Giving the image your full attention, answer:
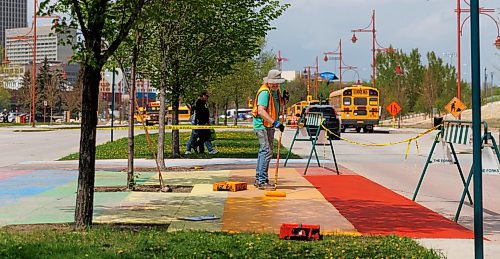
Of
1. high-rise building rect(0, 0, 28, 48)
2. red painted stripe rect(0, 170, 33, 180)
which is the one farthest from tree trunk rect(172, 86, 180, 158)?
high-rise building rect(0, 0, 28, 48)

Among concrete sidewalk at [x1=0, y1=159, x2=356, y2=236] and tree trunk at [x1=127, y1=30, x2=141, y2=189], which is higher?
tree trunk at [x1=127, y1=30, x2=141, y2=189]

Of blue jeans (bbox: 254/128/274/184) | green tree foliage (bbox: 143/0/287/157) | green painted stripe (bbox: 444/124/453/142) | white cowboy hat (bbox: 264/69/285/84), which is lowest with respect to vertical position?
blue jeans (bbox: 254/128/274/184)

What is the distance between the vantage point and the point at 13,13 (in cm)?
10400

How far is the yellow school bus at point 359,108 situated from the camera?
2073 inches

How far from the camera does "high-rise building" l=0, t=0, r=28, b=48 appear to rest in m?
98.2

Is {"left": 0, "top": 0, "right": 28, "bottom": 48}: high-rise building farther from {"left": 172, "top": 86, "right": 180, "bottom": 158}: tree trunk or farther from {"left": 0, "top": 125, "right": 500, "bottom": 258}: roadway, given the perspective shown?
{"left": 172, "top": 86, "right": 180, "bottom": 158}: tree trunk

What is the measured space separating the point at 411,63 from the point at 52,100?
41.4 m

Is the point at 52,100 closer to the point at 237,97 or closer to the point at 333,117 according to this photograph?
the point at 237,97

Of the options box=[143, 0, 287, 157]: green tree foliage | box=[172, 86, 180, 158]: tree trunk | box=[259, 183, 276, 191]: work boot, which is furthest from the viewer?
box=[172, 86, 180, 158]: tree trunk

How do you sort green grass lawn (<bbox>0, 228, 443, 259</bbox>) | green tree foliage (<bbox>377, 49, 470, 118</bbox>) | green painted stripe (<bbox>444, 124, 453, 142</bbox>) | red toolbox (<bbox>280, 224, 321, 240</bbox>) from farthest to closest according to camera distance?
green tree foliage (<bbox>377, 49, 470, 118</bbox>)
green painted stripe (<bbox>444, 124, 453, 142</bbox>)
red toolbox (<bbox>280, 224, 321, 240</bbox>)
green grass lawn (<bbox>0, 228, 443, 259</bbox>)

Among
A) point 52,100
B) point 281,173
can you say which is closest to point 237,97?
point 52,100

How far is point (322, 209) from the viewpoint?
36.6 feet

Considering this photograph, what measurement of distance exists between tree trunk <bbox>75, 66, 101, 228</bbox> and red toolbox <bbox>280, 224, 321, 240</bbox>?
2.34 meters

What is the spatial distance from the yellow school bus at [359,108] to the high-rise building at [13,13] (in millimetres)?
50461
